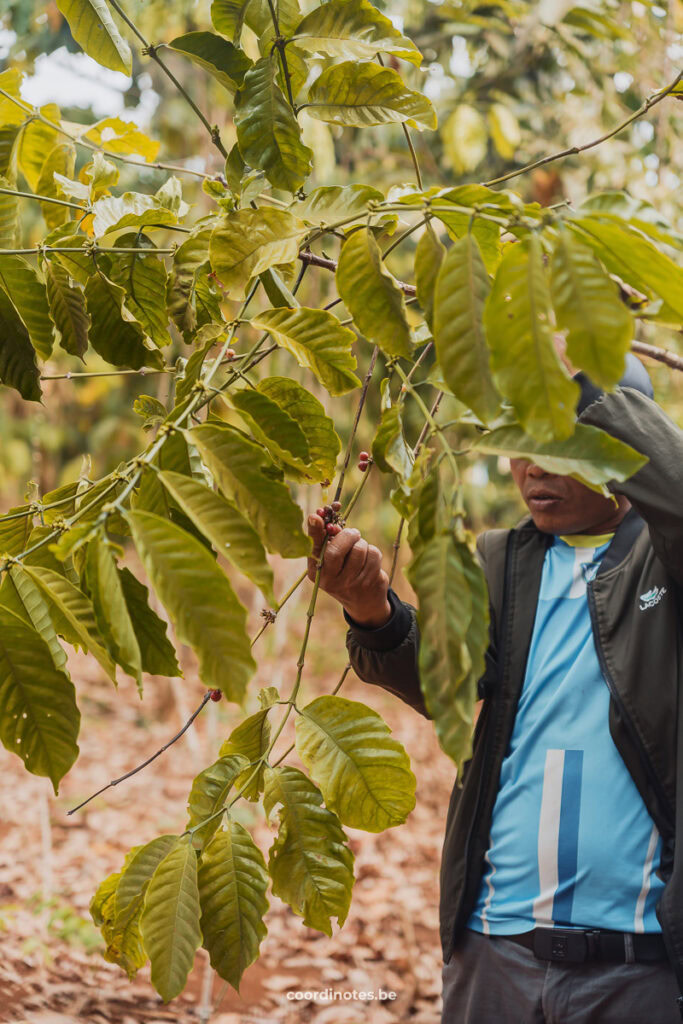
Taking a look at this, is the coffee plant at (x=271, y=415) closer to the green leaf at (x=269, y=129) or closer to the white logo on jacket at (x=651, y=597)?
the green leaf at (x=269, y=129)

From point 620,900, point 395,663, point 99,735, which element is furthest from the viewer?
point 99,735

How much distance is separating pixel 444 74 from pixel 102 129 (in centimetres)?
256

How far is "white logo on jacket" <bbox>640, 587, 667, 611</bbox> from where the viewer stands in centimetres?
127

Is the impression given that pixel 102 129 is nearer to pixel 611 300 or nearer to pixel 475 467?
pixel 611 300

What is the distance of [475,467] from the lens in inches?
152

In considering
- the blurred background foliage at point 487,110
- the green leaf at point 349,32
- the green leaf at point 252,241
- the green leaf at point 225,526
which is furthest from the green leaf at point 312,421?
the blurred background foliage at point 487,110

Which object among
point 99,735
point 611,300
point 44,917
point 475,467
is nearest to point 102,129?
point 611,300

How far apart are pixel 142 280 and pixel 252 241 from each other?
28 centimetres

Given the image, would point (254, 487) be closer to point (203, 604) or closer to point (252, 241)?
point (203, 604)

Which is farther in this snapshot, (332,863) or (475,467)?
(475,467)

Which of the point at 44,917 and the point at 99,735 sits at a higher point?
the point at 99,735

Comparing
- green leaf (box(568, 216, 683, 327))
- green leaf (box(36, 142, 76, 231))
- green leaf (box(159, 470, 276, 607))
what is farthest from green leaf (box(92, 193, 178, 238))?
green leaf (box(568, 216, 683, 327))

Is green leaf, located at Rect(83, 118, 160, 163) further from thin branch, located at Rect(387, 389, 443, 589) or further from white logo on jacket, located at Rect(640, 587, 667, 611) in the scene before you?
white logo on jacket, located at Rect(640, 587, 667, 611)

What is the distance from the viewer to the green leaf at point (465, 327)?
0.62 metres
